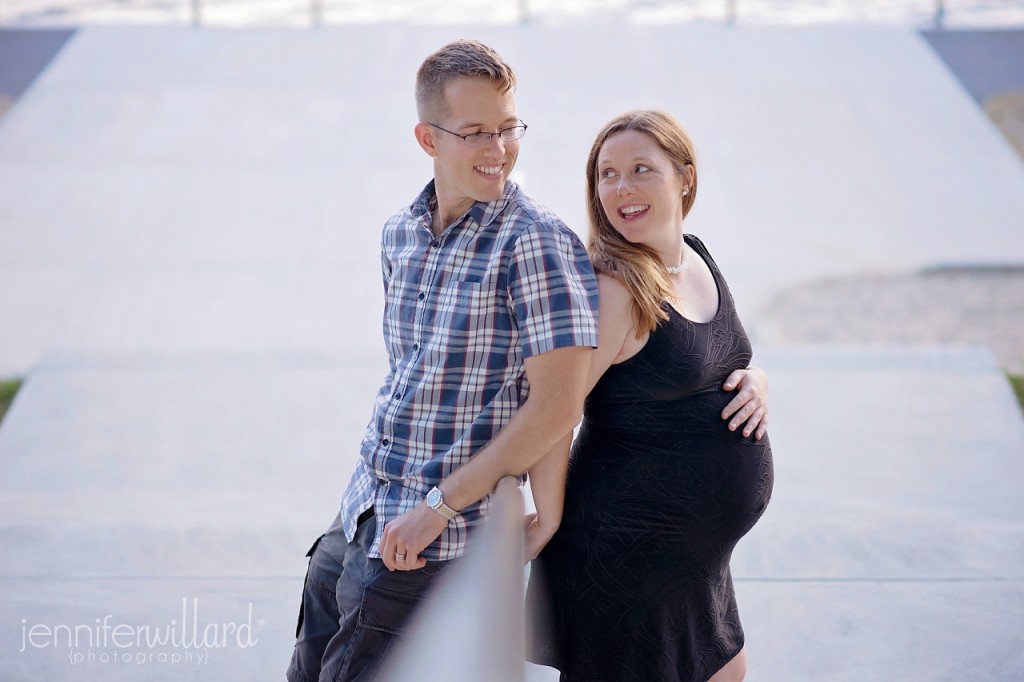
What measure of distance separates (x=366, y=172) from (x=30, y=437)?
4528 millimetres

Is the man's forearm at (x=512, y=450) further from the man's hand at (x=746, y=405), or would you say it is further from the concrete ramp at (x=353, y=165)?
the concrete ramp at (x=353, y=165)

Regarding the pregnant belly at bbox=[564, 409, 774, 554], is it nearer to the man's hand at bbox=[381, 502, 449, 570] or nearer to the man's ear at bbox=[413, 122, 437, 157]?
the man's hand at bbox=[381, 502, 449, 570]

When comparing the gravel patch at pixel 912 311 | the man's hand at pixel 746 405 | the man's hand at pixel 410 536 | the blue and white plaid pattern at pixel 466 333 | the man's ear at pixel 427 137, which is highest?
the man's ear at pixel 427 137

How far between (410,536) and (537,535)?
0.28m

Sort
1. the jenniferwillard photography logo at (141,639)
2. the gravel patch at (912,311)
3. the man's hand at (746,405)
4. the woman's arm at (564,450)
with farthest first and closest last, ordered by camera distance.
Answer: the gravel patch at (912,311)
the jenniferwillard photography logo at (141,639)
the man's hand at (746,405)
the woman's arm at (564,450)

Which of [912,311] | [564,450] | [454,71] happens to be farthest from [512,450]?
[912,311]

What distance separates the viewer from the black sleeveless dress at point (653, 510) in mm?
1973

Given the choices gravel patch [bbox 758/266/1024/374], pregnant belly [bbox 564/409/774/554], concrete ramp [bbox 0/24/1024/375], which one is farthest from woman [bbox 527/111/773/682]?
gravel patch [bbox 758/266/1024/374]

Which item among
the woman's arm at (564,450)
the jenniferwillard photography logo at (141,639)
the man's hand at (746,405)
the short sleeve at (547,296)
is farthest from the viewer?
the jenniferwillard photography logo at (141,639)

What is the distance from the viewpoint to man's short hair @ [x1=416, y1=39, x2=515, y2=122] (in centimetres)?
186

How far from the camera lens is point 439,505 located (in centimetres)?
187

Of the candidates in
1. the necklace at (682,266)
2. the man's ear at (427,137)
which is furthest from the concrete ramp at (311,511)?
the man's ear at (427,137)

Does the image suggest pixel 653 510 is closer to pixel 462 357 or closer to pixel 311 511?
pixel 462 357

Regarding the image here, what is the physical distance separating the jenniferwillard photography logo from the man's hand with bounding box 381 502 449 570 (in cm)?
115
